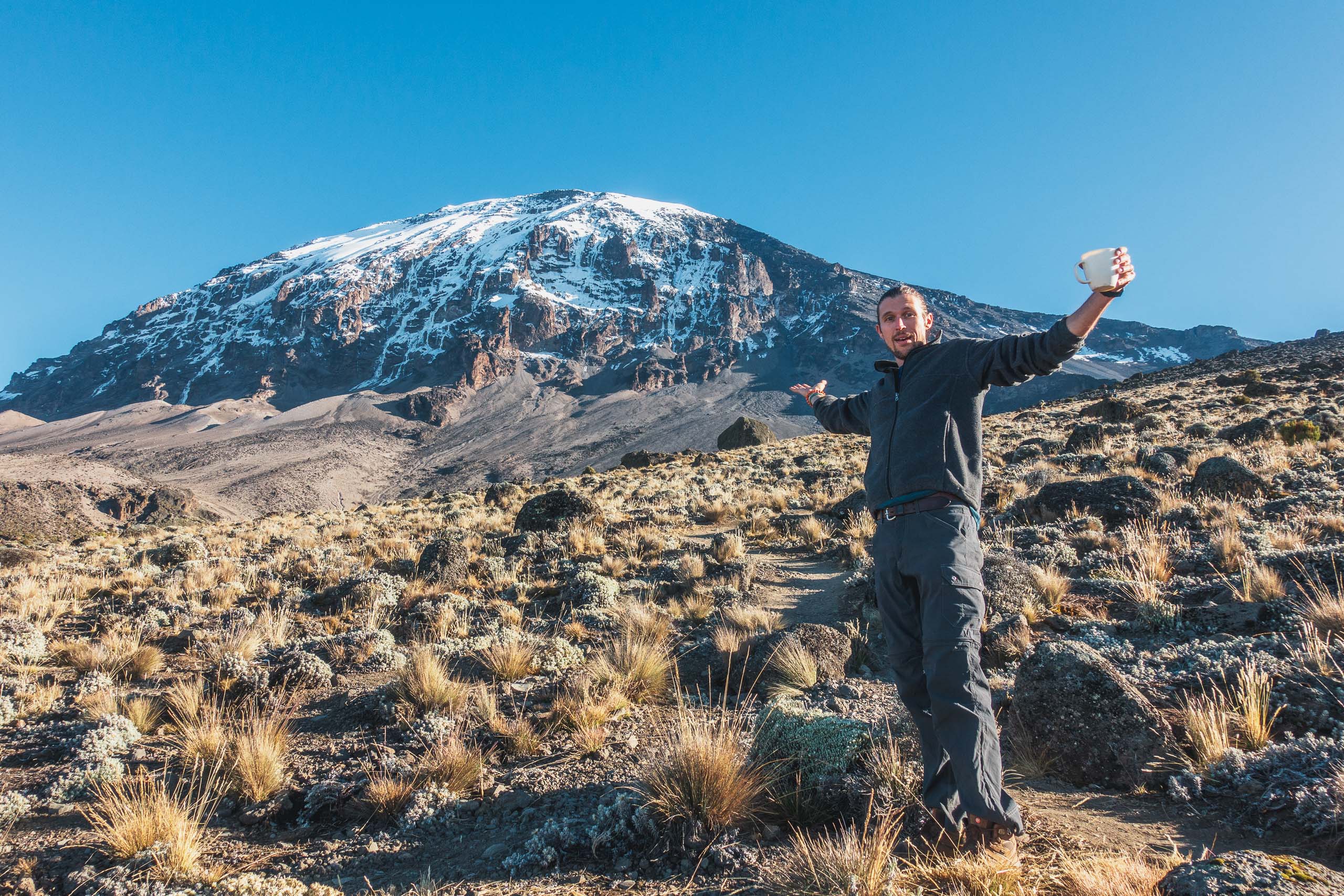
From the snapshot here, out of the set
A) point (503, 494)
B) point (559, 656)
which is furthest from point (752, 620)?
point (503, 494)

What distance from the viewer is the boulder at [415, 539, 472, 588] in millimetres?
8227

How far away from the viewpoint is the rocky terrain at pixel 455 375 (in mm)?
94812

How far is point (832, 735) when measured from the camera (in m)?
2.95

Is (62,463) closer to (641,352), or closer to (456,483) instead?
(456,483)

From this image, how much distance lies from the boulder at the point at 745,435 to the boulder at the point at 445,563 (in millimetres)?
30951

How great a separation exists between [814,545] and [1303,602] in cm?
546

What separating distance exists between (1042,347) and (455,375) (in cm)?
15497

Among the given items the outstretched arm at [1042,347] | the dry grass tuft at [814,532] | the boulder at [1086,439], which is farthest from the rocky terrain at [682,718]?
the boulder at [1086,439]

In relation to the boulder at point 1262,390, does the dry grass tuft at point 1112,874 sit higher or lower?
lower

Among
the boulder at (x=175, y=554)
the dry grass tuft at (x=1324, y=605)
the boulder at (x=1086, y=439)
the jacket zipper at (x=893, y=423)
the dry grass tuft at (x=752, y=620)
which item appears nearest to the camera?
the jacket zipper at (x=893, y=423)

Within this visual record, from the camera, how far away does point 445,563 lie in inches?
336

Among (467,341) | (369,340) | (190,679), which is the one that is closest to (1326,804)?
(190,679)

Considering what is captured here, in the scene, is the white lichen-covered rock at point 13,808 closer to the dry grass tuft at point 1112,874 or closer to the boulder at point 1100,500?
the dry grass tuft at point 1112,874

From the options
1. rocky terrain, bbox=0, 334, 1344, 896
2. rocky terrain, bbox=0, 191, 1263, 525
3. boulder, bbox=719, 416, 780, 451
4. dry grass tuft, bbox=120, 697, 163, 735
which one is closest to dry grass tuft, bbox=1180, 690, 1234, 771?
rocky terrain, bbox=0, 334, 1344, 896
